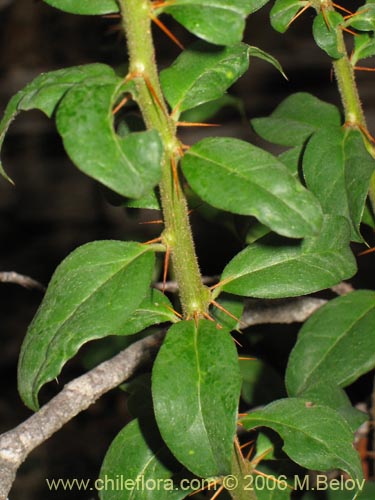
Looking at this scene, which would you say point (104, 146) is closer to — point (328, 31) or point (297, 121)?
point (328, 31)

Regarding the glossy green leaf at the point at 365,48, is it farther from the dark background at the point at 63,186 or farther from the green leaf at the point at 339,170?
the dark background at the point at 63,186

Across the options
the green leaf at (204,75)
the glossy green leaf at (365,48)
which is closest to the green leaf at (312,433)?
the green leaf at (204,75)

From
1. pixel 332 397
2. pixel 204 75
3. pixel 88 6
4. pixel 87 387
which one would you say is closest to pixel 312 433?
pixel 332 397

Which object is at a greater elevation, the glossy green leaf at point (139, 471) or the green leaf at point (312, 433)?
the green leaf at point (312, 433)

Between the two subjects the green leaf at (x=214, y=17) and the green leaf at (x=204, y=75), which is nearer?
the green leaf at (x=214, y=17)

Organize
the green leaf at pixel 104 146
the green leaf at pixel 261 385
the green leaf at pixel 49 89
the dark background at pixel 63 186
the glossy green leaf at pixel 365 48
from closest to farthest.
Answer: the green leaf at pixel 104 146
the green leaf at pixel 49 89
the glossy green leaf at pixel 365 48
the green leaf at pixel 261 385
the dark background at pixel 63 186

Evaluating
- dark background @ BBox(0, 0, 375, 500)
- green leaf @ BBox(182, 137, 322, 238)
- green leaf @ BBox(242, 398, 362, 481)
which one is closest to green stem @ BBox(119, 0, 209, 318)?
green leaf @ BBox(182, 137, 322, 238)

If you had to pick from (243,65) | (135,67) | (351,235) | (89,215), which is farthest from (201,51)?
(89,215)
